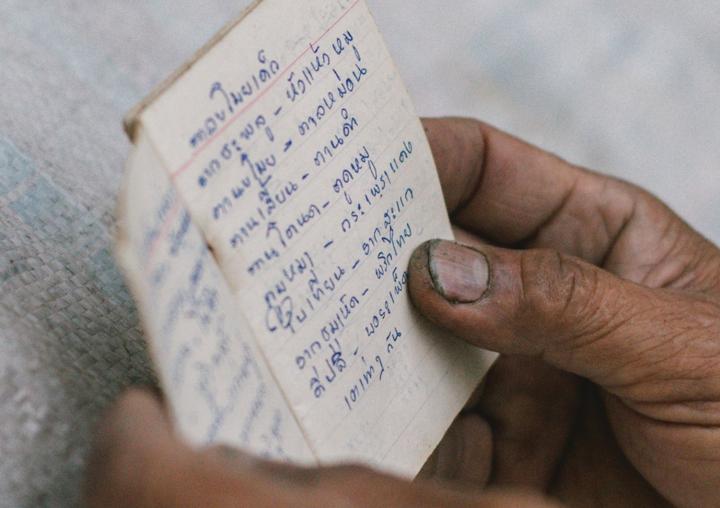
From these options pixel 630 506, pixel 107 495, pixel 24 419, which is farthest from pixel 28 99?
pixel 630 506

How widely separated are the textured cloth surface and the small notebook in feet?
0.41

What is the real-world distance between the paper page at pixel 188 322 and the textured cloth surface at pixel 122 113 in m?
0.12

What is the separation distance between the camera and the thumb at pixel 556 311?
474 mm

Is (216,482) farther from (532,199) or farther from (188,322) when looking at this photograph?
(532,199)

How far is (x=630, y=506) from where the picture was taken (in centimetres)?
64

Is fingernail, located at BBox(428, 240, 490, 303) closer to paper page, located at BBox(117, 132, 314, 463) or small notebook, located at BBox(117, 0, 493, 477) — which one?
small notebook, located at BBox(117, 0, 493, 477)

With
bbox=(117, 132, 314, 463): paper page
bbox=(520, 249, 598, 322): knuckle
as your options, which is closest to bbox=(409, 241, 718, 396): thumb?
bbox=(520, 249, 598, 322): knuckle

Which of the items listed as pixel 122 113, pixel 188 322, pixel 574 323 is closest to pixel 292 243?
pixel 188 322

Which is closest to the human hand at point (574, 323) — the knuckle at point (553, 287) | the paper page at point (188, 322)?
the knuckle at point (553, 287)

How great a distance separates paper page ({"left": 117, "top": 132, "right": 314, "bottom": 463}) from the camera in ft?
1.05

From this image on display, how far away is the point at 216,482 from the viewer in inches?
10.9

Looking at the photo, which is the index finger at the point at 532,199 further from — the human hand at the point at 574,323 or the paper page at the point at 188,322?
the paper page at the point at 188,322

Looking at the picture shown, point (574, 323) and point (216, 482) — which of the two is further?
point (574, 323)

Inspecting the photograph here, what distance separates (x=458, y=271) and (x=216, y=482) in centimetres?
24
